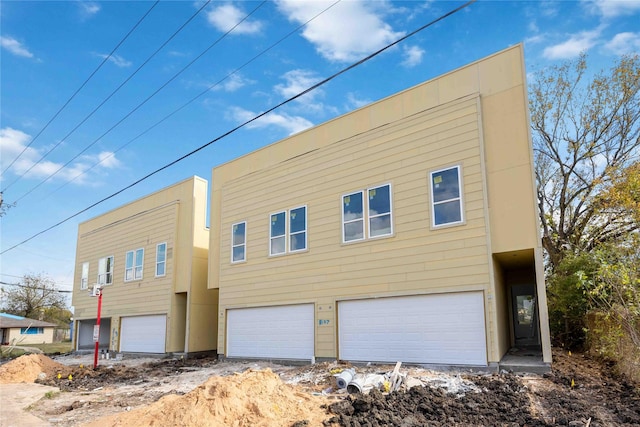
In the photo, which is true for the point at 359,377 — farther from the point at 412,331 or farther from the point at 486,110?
the point at 486,110

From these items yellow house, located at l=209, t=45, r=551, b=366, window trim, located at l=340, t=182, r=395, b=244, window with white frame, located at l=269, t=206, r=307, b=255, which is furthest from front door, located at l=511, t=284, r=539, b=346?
window with white frame, located at l=269, t=206, r=307, b=255

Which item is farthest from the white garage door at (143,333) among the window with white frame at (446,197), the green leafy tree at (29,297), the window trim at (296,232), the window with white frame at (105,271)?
the green leafy tree at (29,297)

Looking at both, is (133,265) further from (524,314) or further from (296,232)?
(524,314)

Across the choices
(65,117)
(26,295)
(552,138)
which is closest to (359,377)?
(65,117)

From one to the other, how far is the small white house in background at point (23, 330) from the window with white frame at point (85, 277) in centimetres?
1361

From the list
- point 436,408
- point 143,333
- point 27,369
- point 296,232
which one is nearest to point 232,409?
point 436,408

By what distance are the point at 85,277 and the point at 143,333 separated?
23.6 feet

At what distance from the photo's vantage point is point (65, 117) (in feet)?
51.9

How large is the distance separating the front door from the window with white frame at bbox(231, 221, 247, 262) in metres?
10.0

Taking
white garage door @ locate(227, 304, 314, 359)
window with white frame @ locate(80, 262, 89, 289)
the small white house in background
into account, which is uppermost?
window with white frame @ locate(80, 262, 89, 289)

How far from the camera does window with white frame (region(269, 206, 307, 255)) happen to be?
1519 centimetres

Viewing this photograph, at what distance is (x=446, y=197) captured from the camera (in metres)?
12.0

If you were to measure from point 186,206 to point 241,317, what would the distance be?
667 cm

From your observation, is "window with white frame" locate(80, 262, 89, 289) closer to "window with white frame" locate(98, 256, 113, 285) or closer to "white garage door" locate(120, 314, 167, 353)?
"window with white frame" locate(98, 256, 113, 285)
